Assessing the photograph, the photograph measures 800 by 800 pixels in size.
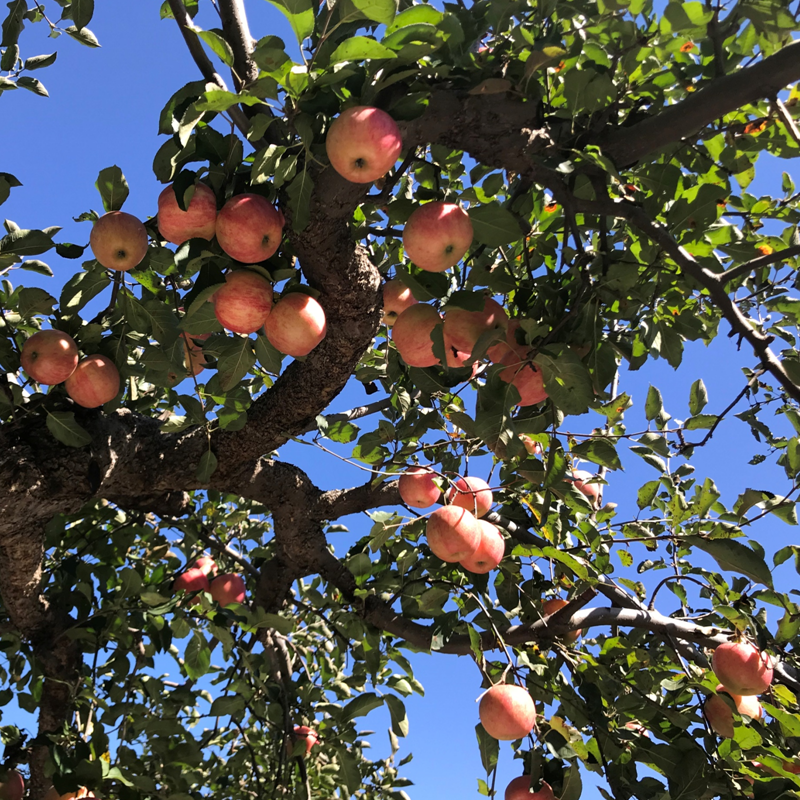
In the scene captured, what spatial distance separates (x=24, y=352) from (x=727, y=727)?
280 centimetres

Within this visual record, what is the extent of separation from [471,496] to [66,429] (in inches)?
58.5

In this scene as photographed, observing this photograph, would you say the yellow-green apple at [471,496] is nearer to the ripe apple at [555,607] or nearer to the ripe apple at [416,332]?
the ripe apple at [555,607]

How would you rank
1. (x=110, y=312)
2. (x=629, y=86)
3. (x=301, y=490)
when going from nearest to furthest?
(x=629, y=86) → (x=110, y=312) → (x=301, y=490)

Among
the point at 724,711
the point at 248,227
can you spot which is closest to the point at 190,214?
the point at 248,227

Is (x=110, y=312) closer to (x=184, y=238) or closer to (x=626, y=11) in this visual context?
(x=184, y=238)

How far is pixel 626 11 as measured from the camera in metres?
1.57

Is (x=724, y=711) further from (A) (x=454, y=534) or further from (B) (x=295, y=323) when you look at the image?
(B) (x=295, y=323)

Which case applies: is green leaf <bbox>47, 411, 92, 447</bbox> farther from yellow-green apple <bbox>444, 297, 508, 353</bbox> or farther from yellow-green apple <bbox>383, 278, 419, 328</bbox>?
yellow-green apple <bbox>444, 297, 508, 353</bbox>

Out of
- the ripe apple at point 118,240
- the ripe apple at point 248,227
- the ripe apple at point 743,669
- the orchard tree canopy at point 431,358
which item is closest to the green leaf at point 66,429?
the orchard tree canopy at point 431,358

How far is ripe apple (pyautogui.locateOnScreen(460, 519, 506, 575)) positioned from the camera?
2.20m

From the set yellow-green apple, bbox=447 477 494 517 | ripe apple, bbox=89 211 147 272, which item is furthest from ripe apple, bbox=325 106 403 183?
yellow-green apple, bbox=447 477 494 517

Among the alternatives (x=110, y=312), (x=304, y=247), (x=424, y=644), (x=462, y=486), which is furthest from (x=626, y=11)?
(x=424, y=644)

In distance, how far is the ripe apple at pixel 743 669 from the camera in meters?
2.15

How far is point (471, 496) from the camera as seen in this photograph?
2451mm
